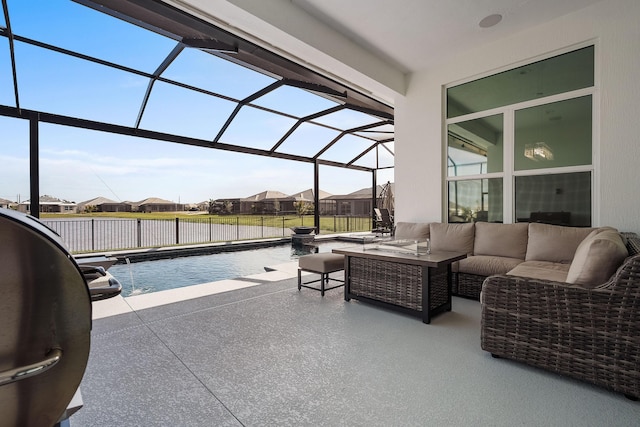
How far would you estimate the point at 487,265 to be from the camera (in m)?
3.41

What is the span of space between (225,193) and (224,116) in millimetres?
4229

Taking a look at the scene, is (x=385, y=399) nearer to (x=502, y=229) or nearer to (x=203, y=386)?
(x=203, y=386)

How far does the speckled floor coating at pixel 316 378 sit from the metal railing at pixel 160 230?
397 centimetres

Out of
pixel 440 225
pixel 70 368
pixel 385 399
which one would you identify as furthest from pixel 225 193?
pixel 70 368

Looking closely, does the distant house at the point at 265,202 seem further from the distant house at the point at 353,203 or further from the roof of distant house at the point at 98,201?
the roof of distant house at the point at 98,201

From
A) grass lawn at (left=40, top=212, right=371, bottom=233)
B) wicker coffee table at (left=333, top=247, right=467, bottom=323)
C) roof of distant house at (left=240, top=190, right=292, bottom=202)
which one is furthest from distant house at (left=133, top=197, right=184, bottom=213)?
wicker coffee table at (left=333, top=247, right=467, bottom=323)

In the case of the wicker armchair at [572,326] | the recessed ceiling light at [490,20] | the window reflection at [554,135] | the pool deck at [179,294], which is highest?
the recessed ceiling light at [490,20]

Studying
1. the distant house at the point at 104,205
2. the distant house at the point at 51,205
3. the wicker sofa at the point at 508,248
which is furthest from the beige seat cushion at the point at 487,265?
the distant house at the point at 104,205

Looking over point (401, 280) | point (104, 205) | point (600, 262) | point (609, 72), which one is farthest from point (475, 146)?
point (104, 205)

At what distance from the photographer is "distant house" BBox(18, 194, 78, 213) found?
4.77 meters

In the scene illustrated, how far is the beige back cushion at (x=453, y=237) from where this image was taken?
13.2 ft

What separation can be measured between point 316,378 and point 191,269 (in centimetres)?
430

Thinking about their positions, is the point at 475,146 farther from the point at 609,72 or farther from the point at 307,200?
the point at 307,200

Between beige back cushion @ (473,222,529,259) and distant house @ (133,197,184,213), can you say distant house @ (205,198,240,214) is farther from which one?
beige back cushion @ (473,222,529,259)
